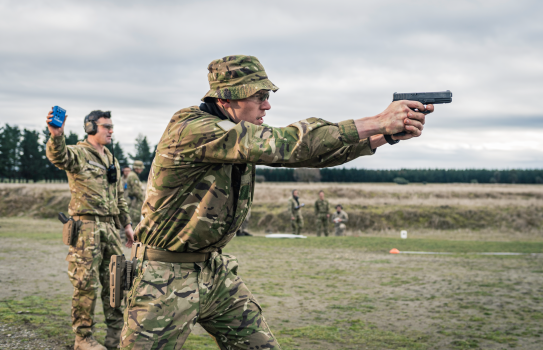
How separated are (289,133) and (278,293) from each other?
278 inches

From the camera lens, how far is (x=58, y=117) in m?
5.32

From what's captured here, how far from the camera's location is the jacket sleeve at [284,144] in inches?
102

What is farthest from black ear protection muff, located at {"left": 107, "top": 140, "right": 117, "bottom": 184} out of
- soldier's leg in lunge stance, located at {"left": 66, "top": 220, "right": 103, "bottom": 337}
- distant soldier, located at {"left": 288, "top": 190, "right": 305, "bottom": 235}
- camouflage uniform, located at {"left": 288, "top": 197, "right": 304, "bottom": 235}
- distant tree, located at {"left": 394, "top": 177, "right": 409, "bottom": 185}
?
distant tree, located at {"left": 394, "top": 177, "right": 409, "bottom": 185}

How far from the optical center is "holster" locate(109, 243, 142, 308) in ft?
11.4

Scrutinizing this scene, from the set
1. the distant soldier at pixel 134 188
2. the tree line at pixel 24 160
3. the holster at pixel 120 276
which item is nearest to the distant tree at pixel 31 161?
the tree line at pixel 24 160

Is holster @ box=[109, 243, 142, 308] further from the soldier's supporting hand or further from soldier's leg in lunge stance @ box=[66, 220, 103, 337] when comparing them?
soldier's leg in lunge stance @ box=[66, 220, 103, 337]

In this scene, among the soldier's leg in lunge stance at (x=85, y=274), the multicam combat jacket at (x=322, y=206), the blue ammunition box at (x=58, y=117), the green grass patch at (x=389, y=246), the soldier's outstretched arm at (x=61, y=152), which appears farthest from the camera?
the multicam combat jacket at (x=322, y=206)

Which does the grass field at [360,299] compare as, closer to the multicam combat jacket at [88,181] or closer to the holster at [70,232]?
the holster at [70,232]

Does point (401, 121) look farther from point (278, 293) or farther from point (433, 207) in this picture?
point (433, 207)

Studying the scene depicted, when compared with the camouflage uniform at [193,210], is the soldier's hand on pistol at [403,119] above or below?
above

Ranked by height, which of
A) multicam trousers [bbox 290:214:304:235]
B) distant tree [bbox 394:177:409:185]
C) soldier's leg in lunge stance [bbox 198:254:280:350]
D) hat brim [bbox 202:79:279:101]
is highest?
hat brim [bbox 202:79:279:101]

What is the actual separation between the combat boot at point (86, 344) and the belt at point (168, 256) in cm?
294

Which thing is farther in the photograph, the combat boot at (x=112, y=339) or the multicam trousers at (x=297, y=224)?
the multicam trousers at (x=297, y=224)

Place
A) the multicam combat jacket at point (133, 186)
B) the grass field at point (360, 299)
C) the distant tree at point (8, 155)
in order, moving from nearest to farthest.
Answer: the grass field at point (360, 299) < the multicam combat jacket at point (133, 186) < the distant tree at point (8, 155)
